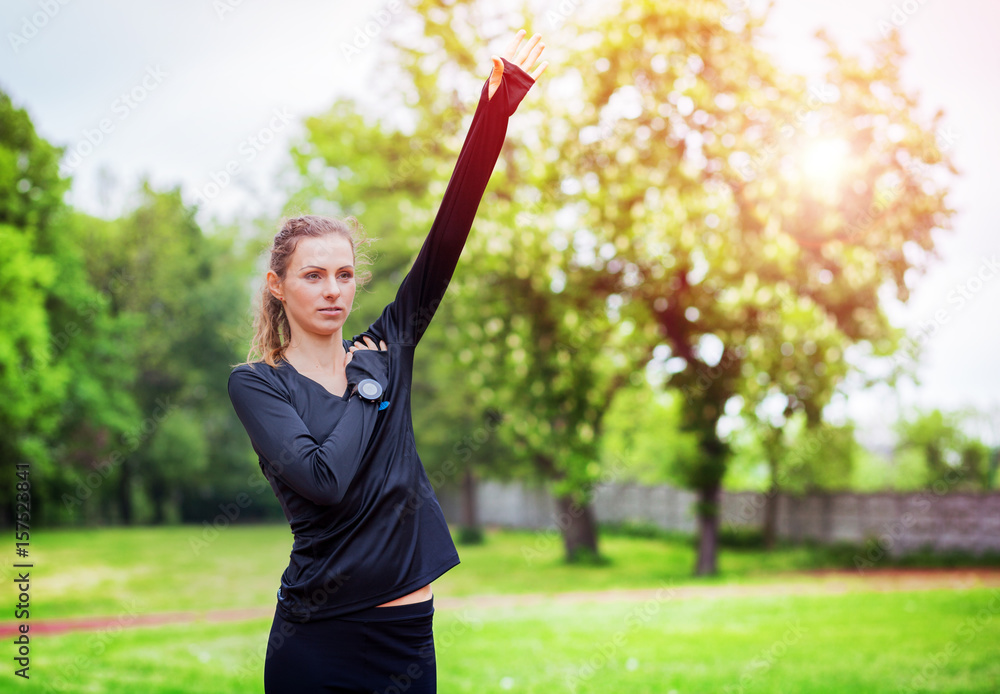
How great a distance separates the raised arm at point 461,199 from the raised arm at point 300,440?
1.11ft

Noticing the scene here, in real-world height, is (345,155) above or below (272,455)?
above

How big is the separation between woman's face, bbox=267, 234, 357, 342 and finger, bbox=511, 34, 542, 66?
681mm

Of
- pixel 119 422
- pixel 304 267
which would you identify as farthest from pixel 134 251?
pixel 304 267

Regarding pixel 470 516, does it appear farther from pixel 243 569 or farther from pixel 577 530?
pixel 243 569

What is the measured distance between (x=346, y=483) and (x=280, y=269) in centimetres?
62

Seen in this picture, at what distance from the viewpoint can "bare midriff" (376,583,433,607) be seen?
190 cm

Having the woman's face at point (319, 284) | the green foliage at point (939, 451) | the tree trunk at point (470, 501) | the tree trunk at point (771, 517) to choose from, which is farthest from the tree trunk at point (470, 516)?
the woman's face at point (319, 284)

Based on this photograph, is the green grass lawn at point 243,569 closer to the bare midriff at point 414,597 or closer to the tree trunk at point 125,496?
the tree trunk at point 125,496

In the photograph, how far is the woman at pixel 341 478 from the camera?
1.83 metres

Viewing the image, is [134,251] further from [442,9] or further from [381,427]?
[381,427]

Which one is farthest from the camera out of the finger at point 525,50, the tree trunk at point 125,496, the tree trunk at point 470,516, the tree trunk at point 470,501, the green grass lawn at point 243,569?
the tree trunk at point 125,496

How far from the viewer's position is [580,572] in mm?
18500

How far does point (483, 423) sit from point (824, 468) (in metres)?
9.00

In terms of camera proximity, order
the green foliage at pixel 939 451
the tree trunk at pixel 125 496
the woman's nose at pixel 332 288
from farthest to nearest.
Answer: the tree trunk at pixel 125 496
the green foliage at pixel 939 451
the woman's nose at pixel 332 288
